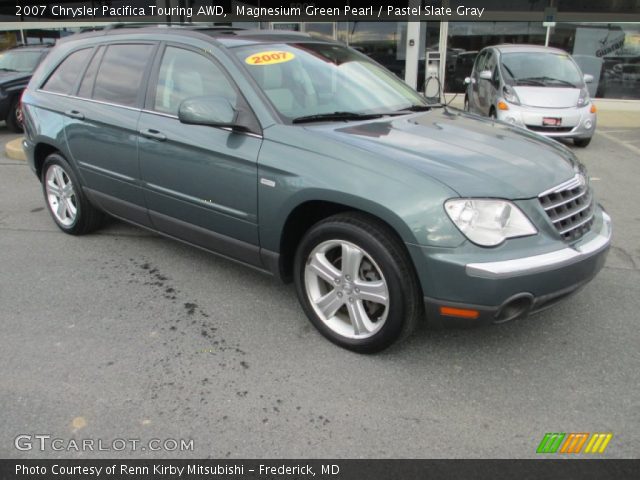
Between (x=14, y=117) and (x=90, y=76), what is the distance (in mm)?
7708

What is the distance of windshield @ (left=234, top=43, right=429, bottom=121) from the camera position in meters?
3.40

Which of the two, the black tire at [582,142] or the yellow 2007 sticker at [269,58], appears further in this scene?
the black tire at [582,142]

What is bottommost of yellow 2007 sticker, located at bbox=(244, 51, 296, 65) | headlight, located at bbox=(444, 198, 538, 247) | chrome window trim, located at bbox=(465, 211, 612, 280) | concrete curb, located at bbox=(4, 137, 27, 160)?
concrete curb, located at bbox=(4, 137, 27, 160)

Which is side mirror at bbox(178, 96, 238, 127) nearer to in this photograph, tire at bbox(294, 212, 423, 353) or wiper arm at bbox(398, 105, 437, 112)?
tire at bbox(294, 212, 423, 353)

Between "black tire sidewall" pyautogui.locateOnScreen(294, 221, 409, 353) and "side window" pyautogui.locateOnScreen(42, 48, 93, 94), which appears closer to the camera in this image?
"black tire sidewall" pyautogui.locateOnScreen(294, 221, 409, 353)

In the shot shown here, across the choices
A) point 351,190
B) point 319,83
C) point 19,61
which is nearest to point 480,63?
point 319,83

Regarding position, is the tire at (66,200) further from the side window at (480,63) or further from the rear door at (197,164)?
the side window at (480,63)

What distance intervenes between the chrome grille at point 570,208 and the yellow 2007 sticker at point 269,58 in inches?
74.5

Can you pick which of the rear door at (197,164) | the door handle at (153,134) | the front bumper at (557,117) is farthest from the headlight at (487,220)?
the front bumper at (557,117)

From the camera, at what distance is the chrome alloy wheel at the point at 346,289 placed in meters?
2.90

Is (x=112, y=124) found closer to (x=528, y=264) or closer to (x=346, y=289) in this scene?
(x=346, y=289)

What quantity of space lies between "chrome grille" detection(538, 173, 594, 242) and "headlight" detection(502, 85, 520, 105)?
6441 mm

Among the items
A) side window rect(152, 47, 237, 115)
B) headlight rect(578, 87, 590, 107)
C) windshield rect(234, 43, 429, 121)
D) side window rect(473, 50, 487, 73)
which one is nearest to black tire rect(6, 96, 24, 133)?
side window rect(152, 47, 237, 115)

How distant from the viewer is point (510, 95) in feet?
30.2
